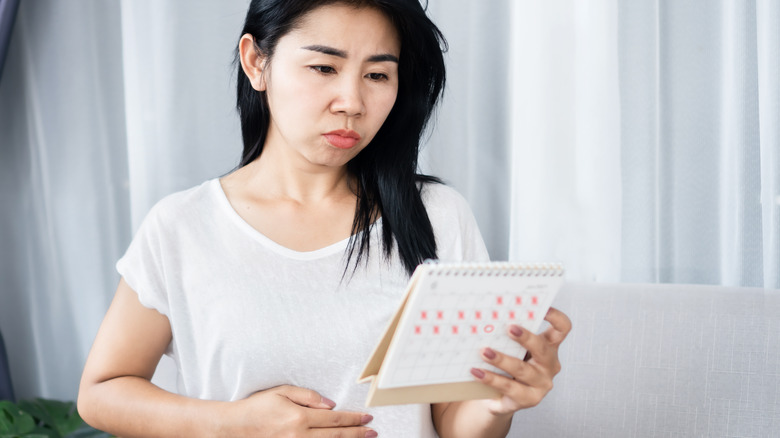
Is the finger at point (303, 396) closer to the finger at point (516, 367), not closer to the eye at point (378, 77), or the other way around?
the finger at point (516, 367)

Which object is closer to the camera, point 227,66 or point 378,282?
point 378,282

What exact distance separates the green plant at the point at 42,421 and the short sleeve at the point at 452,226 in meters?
1.09

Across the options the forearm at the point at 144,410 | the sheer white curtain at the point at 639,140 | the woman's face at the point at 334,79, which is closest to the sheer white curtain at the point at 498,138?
the sheer white curtain at the point at 639,140

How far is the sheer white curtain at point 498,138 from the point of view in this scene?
1405 millimetres

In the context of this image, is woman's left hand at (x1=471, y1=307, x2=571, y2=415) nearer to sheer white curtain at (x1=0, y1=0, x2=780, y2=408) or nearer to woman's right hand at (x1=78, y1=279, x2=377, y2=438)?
woman's right hand at (x1=78, y1=279, x2=377, y2=438)

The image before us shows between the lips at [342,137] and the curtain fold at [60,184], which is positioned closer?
the lips at [342,137]

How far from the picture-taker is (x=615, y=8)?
1439 millimetres

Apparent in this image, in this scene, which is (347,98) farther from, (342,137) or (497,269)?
(497,269)

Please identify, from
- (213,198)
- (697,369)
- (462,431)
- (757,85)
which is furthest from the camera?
(757,85)

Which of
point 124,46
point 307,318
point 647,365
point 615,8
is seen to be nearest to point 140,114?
point 124,46

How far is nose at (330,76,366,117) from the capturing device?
0.97m

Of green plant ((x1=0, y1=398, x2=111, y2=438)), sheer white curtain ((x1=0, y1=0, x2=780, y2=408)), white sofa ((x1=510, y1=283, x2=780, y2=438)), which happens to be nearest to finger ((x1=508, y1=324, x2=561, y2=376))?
white sofa ((x1=510, y1=283, x2=780, y2=438))

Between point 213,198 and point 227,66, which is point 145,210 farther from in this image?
point 213,198

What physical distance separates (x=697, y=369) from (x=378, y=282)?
0.59m
